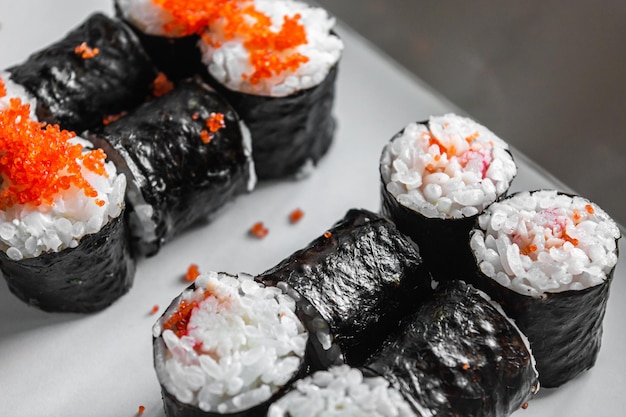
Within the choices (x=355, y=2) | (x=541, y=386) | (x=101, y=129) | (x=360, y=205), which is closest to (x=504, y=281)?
(x=541, y=386)

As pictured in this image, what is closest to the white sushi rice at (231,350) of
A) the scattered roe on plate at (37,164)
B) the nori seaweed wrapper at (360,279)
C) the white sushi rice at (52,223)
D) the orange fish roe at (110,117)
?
the nori seaweed wrapper at (360,279)

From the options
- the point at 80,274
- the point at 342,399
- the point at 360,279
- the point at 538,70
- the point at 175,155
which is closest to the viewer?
the point at 342,399

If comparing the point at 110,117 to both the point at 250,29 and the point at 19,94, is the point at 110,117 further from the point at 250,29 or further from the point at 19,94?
the point at 250,29

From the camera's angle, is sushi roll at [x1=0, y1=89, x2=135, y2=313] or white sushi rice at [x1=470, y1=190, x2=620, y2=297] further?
sushi roll at [x1=0, y1=89, x2=135, y2=313]

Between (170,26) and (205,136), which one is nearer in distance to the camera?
(205,136)

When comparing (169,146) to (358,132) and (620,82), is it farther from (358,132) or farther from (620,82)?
(620,82)

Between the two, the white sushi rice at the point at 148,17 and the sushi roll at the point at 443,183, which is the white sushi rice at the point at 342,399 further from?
the white sushi rice at the point at 148,17

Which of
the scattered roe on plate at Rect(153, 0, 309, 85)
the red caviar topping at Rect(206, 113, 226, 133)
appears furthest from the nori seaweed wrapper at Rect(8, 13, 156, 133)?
the red caviar topping at Rect(206, 113, 226, 133)

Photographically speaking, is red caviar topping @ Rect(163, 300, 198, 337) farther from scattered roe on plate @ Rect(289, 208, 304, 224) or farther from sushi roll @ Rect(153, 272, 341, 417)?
scattered roe on plate @ Rect(289, 208, 304, 224)

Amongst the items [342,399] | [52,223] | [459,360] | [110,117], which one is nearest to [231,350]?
[342,399]
